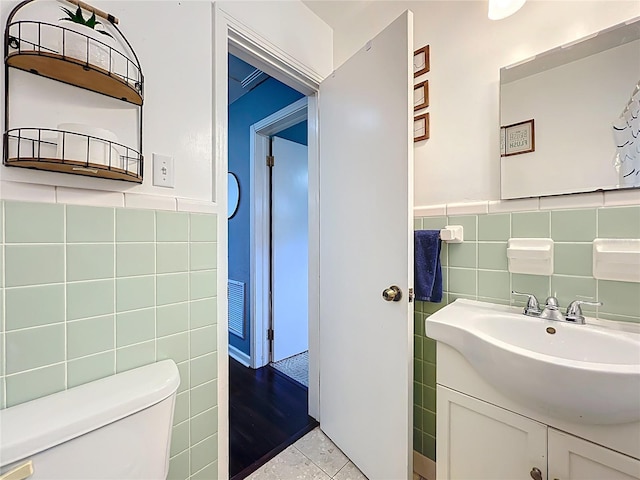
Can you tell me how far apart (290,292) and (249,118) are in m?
1.54

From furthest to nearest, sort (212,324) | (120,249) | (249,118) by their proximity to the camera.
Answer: (249,118), (212,324), (120,249)

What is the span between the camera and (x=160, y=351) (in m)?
0.93

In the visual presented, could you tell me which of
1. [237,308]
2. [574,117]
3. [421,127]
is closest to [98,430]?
[421,127]

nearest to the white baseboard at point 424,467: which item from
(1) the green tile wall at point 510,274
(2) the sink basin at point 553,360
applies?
(1) the green tile wall at point 510,274

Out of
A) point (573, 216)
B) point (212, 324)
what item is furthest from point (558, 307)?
point (212, 324)

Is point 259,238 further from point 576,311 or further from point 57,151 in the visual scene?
point 576,311

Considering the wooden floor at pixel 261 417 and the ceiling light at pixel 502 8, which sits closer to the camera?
the ceiling light at pixel 502 8

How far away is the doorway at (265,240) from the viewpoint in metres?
2.00

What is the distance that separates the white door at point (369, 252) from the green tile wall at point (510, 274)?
9.5 inches

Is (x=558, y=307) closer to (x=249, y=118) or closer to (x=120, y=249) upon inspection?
(x=120, y=249)

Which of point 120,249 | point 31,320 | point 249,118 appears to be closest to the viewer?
point 31,320

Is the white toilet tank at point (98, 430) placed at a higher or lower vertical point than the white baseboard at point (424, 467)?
higher

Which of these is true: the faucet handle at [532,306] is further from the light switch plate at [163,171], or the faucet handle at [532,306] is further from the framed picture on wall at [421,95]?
the light switch plate at [163,171]

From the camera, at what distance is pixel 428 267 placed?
3.84 feet
